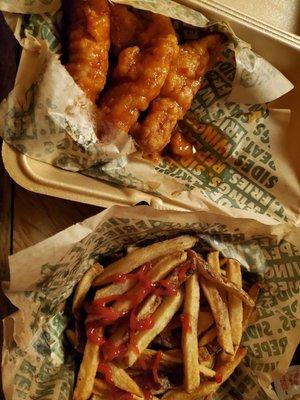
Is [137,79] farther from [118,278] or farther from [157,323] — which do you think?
[157,323]

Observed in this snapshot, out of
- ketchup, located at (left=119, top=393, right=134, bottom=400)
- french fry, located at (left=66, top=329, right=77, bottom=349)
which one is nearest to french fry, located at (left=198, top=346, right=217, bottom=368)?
ketchup, located at (left=119, top=393, right=134, bottom=400)

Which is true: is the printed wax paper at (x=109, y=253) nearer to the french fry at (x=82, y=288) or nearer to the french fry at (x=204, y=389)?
the french fry at (x=82, y=288)

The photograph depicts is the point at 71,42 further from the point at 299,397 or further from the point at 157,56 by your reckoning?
the point at 299,397

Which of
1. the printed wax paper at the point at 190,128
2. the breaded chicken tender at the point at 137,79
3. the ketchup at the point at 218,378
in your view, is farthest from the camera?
the ketchup at the point at 218,378

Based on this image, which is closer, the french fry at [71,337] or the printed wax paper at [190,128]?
the printed wax paper at [190,128]

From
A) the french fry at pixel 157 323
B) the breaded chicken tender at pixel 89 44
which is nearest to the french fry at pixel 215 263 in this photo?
the french fry at pixel 157 323

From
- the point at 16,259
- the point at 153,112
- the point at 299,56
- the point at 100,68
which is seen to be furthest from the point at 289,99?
the point at 16,259

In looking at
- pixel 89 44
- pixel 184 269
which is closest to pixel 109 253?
pixel 184 269

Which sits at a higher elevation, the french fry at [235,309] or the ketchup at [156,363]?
the french fry at [235,309]
